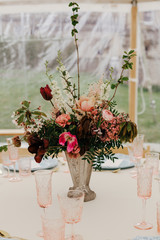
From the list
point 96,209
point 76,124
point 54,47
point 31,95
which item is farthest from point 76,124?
point 54,47

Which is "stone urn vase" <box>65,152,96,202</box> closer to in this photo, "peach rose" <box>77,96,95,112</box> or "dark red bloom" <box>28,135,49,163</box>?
"dark red bloom" <box>28,135,49,163</box>

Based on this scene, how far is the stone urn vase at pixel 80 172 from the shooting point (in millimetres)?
1673

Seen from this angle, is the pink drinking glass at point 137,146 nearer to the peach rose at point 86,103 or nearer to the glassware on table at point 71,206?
the peach rose at point 86,103

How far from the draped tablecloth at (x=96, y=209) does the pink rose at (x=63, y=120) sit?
0.39 m

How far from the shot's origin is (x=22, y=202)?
1.72 meters

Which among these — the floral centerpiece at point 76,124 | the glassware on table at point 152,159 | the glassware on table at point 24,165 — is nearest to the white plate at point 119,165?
the glassware on table at point 152,159

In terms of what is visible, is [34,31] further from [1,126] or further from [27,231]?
[27,231]

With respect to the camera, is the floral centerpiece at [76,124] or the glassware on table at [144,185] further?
the floral centerpiece at [76,124]

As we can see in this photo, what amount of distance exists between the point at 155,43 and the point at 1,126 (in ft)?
8.76

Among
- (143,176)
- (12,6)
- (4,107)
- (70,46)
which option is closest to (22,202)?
(143,176)

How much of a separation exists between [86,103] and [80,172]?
0.36 meters

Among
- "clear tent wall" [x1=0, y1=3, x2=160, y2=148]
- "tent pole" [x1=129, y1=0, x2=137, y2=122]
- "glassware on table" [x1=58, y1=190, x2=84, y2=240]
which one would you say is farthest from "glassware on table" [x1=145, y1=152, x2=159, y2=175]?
"clear tent wall" [x1=0, y1=3, x2=160, y2=148]

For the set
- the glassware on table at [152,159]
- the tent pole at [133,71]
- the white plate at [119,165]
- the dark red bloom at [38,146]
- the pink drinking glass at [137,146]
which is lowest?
the white plate at [119,165]

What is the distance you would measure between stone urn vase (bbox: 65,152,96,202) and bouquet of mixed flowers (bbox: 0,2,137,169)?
0.06 meters
